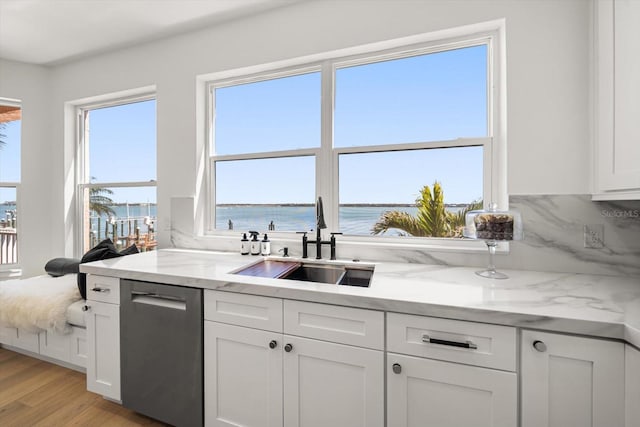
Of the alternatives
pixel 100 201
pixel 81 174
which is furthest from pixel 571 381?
pixel 81 174

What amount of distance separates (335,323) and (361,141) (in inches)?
50.8

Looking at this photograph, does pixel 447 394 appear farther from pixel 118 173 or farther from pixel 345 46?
pixel 118 173

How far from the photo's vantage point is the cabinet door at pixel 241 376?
1361 mm

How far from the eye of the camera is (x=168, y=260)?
1.96 m

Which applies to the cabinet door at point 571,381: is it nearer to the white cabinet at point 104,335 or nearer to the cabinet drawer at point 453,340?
the cabinet drawer at point 453,340

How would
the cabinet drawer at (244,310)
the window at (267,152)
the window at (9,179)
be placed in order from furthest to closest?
1. the window at (9,179)
2. the window at (267,152)
3. the cabinet drawer at (244,310)

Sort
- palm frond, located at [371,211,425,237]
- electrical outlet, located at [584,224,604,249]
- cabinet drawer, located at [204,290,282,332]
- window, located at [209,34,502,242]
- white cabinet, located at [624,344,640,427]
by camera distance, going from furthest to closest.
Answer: palm frond, located at [371,211,425,237] < window, located at [209,34,502,242] < electrical outlet, located at [584,224,604,249] < cabinet drawer, located at [204,290,282,332] < white cabinet, located at [624,344,640,427]

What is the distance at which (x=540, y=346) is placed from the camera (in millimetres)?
986

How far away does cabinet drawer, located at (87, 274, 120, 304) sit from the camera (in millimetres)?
1715

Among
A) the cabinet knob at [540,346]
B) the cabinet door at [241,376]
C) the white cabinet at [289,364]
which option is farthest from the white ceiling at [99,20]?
the cabinet knob at [540,346]

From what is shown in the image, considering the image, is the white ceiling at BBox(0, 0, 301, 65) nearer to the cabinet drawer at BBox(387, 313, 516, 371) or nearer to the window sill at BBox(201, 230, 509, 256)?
the window sill at BBox(201, 230, 509, 256)

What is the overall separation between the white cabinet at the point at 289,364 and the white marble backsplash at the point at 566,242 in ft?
2.60

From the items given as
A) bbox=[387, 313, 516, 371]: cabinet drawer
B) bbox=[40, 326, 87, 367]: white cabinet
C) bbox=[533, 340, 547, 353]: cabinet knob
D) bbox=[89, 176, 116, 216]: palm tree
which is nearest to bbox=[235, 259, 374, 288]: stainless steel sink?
bbox=[387, 313, 516, 371]: cabinet drawer

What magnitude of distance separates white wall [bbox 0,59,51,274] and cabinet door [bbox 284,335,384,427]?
3.27 meters
